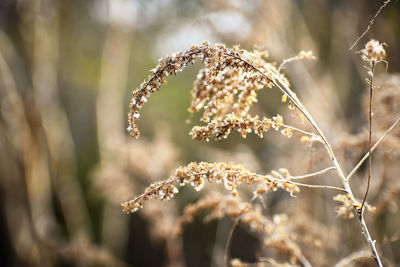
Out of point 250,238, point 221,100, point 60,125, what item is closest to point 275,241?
point 221,100

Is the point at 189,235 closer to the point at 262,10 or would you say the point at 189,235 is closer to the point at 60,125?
the point at 60,125

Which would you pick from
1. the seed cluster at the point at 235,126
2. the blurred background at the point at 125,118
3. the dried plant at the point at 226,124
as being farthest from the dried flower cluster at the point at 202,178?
the blurred background at the point at 125,118

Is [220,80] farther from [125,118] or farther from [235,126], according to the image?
[125,118]

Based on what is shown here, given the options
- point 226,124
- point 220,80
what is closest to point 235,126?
point 226,124

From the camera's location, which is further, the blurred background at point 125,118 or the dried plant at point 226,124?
the blurred background at point 125,118

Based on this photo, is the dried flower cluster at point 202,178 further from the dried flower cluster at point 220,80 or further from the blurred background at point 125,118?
the blurred background at point 125,118

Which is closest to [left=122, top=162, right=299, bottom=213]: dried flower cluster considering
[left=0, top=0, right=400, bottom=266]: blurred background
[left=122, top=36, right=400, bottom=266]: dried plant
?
[left=122, top=36, right=400, bottom=266]: dried plant
